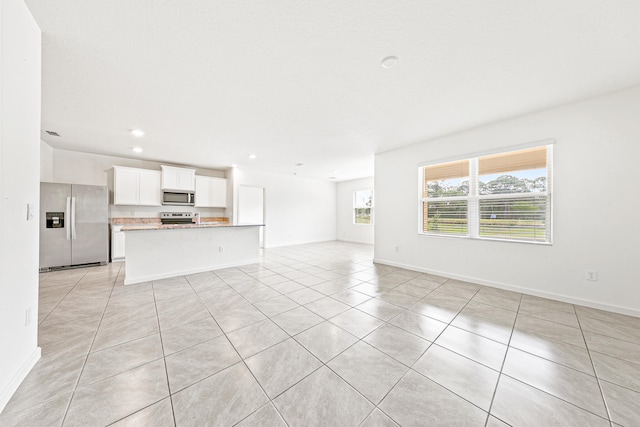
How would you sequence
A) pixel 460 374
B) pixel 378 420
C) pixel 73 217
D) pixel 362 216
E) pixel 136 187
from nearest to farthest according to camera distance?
pixel 378 420 < pixel 460 374 < pixel 73 217 < pixel 136 187 < pixel 362 216

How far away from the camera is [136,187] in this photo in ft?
17.2

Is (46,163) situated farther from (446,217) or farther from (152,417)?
(446,217)

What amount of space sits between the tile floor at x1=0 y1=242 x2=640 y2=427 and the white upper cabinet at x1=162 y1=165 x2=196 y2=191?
3177mm

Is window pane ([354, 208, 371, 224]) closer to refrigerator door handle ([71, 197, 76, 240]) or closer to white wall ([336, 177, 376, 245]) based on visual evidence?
white wall ([336, 177, 376, 245])

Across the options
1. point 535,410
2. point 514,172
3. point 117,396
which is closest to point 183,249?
point 117,396

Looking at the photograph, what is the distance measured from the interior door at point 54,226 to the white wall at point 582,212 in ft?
24.3

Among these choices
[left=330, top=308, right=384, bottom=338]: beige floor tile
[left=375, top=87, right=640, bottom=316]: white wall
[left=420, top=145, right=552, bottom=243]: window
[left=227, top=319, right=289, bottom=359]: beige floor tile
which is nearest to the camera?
[left=227, top=319, right=289, bottom=359]: beige floor tile

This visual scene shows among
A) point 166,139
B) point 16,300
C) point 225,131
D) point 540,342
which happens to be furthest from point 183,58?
point 540,342

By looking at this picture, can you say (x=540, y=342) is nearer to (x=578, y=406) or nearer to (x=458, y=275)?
(x=578, y=406)

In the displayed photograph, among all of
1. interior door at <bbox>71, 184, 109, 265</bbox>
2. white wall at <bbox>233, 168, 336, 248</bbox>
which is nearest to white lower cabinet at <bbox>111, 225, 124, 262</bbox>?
interior door at <bbox>71, 184, 109, 265</bbox>

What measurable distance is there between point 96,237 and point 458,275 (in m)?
7.13

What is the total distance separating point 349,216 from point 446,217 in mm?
4889

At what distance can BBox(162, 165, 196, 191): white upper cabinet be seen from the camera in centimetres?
556

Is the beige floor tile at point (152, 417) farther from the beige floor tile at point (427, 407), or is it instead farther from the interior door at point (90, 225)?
the interior door at point (90, 225)
